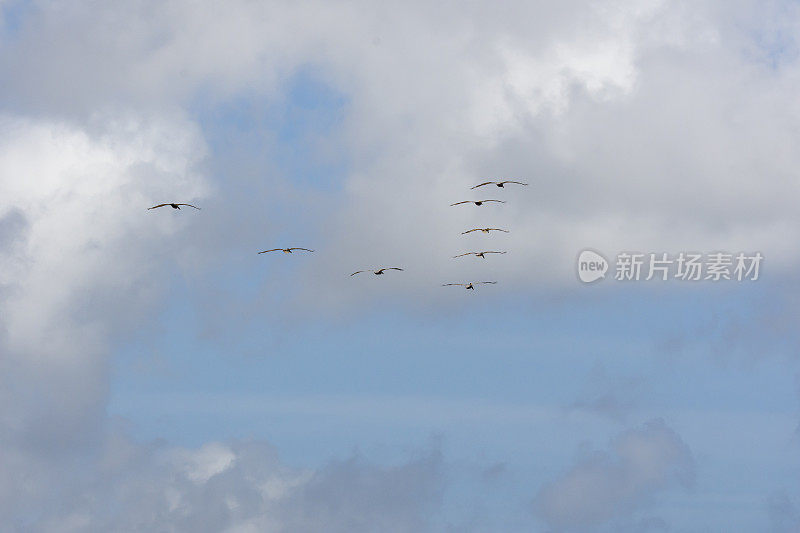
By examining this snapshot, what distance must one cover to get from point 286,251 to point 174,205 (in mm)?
21971

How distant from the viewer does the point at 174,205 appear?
171000mm

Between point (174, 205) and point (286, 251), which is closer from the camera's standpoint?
point (174, 205)

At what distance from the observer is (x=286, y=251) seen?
182625 millimetres
